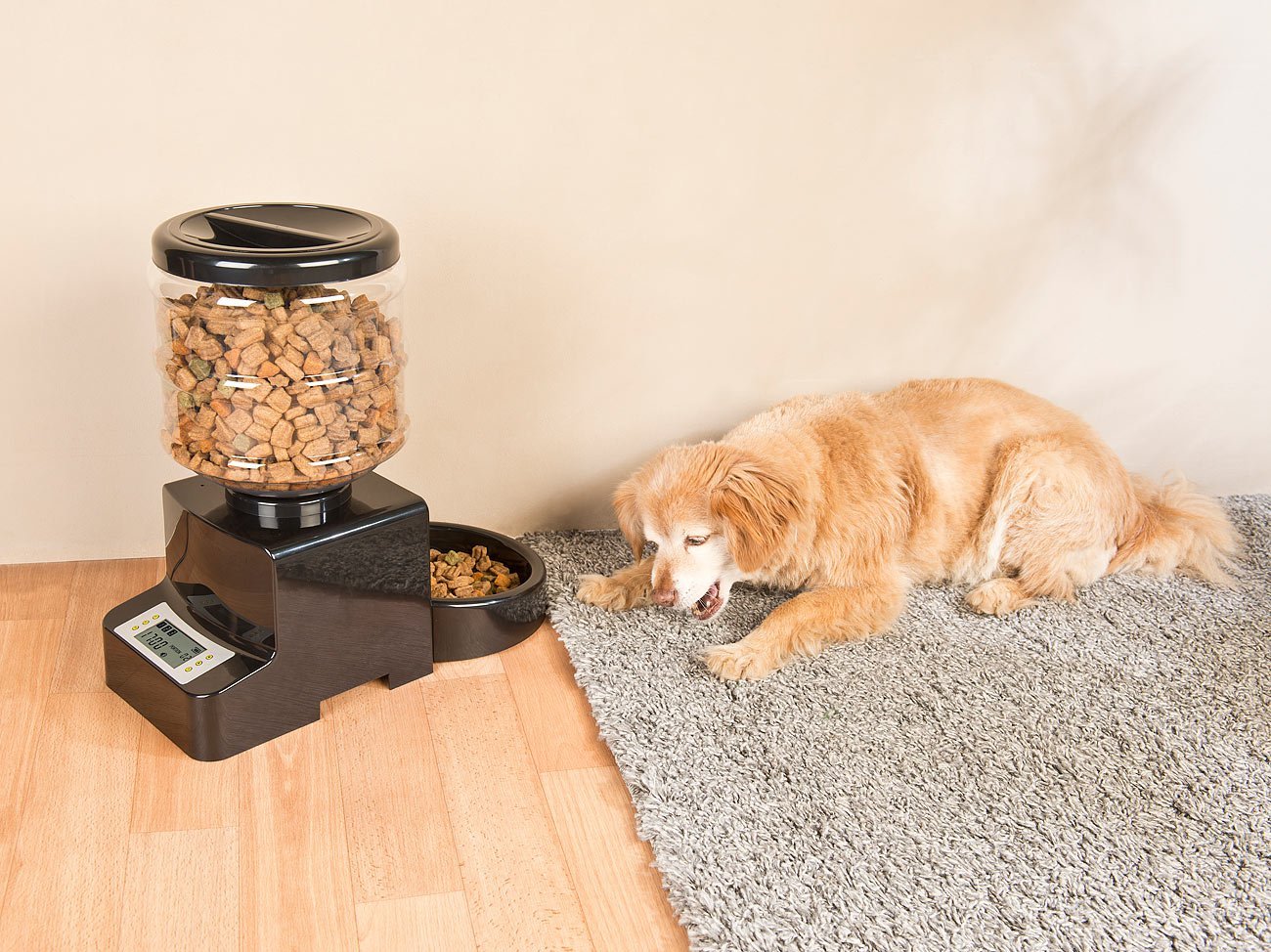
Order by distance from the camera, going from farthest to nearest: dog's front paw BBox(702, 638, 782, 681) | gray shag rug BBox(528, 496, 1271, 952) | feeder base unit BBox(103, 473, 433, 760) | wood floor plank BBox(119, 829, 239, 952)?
1. dog's front paw BBox(702, 638, 782, 681)
2. feeder base unit BBox(103, 473, 433, 760)
3. gray shag rug BBox(528, 496, 1271, 952)
4. wood floor plank BBox(119, 829, 239, 952)

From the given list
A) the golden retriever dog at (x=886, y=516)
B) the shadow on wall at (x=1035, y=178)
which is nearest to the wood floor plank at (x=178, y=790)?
the golden retriever dog at (x=886, y=516)

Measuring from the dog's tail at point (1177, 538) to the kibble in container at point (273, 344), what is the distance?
5.59 ft

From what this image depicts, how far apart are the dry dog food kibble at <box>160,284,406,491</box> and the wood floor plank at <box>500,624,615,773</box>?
1.66ft

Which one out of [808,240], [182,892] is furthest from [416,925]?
[808,240]

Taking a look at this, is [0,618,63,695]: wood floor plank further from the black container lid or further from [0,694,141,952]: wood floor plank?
the black container lid

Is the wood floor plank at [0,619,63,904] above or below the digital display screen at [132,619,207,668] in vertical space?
below

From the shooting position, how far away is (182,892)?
148 centimetres

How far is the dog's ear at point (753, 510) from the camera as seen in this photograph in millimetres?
2012

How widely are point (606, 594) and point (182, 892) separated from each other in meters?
0.97

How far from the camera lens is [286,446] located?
1.72 metres

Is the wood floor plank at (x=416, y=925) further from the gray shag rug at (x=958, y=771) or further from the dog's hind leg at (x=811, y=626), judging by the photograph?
the dog's hind leg at (x=811, y=626)

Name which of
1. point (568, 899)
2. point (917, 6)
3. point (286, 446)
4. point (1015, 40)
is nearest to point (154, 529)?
point (286, 446)

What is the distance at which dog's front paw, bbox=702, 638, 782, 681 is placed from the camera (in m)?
1.99

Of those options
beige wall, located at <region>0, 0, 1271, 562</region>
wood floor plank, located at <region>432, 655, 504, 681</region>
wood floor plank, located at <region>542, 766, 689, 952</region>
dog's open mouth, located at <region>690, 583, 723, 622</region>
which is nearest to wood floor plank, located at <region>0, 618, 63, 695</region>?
beige wall, located at <region>0, 0, 1271, 562</region>
